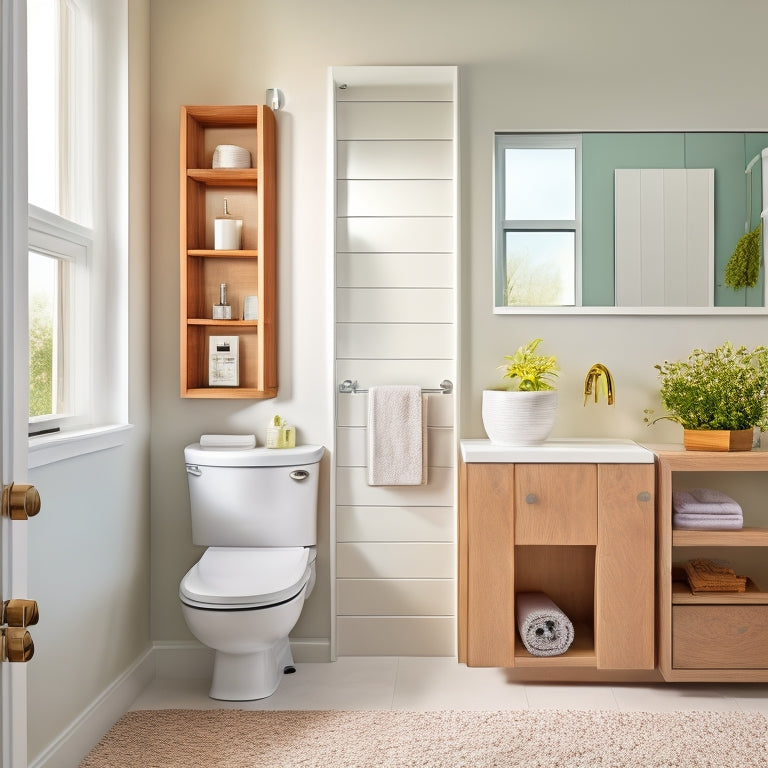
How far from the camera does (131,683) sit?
2.52 meters

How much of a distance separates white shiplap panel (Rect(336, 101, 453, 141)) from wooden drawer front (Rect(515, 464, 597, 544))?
1.30m

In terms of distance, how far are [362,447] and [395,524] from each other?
319 millimetres

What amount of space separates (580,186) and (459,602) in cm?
159

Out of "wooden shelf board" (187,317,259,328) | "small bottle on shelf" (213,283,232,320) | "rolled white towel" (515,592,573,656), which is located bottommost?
"rolled white towel" (515,592,573,656)

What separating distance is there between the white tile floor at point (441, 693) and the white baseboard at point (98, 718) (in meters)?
0.05

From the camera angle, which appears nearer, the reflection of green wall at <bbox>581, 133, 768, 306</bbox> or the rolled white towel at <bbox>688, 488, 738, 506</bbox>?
the rolled white towel at <bbox>688, 488, 738, 506</bbox>

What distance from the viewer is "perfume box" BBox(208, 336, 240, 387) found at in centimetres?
275

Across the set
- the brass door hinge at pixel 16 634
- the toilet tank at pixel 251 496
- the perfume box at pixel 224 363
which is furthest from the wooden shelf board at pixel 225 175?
the brass door hinge at pixel 16 634

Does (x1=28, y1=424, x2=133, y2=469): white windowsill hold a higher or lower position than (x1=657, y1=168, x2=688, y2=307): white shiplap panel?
lower

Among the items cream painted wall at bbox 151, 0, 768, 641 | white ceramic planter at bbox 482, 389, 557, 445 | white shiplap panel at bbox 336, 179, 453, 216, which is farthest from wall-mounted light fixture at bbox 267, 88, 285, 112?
white ceramic planter at bbox 482, 389, 557, 445

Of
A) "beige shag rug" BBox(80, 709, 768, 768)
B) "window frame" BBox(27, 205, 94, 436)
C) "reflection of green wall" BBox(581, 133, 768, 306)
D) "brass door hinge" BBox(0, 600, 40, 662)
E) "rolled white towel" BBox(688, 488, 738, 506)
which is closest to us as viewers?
"brass door hinge" BBox(0, 600, 40, 662)

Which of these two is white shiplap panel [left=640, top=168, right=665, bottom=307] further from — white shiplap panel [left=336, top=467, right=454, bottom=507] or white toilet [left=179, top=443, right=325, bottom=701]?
white toilet [left=179, top=443, right=325, bottom=701]

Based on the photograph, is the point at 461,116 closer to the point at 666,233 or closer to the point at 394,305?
the point at 394,305

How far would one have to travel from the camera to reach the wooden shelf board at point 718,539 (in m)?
2.45
